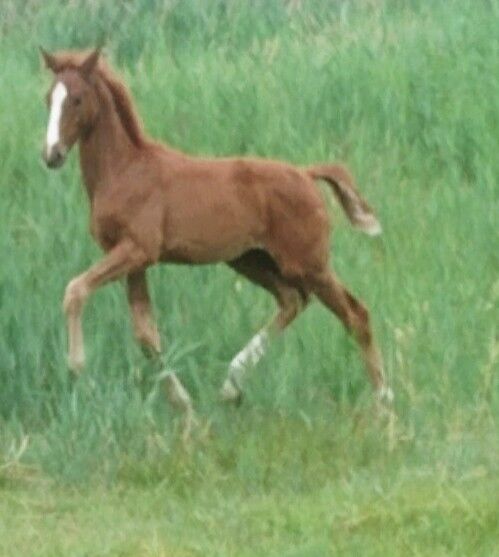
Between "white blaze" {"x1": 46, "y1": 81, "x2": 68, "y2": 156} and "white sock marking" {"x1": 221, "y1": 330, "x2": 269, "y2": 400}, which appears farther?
"white sock marking" {"x1": 221, "y1": 330, "x2": 269, "y2": 400}

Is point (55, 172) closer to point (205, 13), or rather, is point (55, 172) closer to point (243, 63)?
point (243, 63)

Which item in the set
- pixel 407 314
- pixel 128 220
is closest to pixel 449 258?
pixel 407 314

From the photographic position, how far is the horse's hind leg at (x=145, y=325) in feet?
25.7

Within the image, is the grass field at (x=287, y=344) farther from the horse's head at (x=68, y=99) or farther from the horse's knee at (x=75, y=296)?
A: the horse's head at (x=68, y=99)

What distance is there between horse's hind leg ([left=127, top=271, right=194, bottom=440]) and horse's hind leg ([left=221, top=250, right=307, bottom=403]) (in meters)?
0.28

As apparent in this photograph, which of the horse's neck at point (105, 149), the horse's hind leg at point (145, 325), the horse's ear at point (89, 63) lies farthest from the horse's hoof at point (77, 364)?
the horse's ear at point (89, 63)

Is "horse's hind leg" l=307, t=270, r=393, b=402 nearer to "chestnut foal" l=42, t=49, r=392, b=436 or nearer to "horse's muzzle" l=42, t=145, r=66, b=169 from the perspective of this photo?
"chestnut foal" l=42, t=49, r=392, b=436

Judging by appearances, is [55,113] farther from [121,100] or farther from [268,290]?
[268,290]

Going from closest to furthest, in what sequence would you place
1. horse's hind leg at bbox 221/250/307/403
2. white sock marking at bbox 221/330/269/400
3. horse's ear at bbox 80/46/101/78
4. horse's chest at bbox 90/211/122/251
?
horse's ear at bbox 80/46/101/78
horse's chest at bbox 90/211/122/251
white sock marking at bbox 221/330/269/400
horse's hind leg at bbox 221/250/307/403

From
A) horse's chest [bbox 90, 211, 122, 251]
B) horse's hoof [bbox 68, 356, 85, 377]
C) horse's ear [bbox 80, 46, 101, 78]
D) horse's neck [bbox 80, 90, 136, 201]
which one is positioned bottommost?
horse's hoof [bbox 68, 356, 85, 377]

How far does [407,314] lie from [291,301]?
634mm

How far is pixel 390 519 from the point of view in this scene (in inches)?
269

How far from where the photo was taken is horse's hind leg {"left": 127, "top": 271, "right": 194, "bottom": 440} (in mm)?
7844

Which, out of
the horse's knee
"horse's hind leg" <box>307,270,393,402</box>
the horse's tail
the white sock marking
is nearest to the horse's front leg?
the horse's knee
